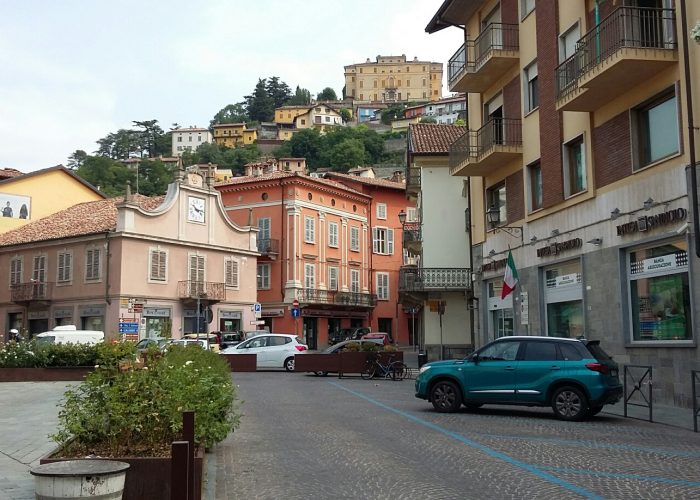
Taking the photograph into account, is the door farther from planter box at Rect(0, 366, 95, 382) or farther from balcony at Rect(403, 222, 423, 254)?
balcony at Rect(403, 222, 423, 254)

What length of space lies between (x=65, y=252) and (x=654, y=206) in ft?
121

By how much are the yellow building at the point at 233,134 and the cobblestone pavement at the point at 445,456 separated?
15477cm

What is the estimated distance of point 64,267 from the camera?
44594 mm

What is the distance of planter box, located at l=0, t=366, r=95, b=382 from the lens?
24438 mm

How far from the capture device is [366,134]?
146 metres

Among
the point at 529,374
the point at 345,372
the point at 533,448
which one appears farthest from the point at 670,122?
the point at 345,372

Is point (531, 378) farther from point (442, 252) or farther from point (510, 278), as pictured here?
point (442, 252)

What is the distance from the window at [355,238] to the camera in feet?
207

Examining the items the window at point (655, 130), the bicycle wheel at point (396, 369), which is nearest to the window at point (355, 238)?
the bicycle wheel at point (396, 369)

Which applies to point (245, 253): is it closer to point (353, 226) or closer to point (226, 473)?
point (353, 226)

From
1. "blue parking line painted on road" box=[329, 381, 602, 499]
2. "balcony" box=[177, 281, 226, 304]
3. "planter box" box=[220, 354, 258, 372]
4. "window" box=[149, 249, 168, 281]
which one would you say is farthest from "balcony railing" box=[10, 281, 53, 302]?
"blue parking line painted on road" box=[329, 381, 602, 499]

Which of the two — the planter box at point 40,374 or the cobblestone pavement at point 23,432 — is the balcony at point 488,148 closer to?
the planter box at point 40,374

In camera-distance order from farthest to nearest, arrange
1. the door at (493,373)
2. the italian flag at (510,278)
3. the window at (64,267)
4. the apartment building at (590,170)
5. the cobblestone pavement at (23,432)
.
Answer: the window at (64,267), the italian flag at (510,278), the apartment building at (590,170), the door at (493,373), the cobblestone pavement at (23,432)

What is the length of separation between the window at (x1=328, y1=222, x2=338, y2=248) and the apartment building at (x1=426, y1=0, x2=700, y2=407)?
32.6 meters
